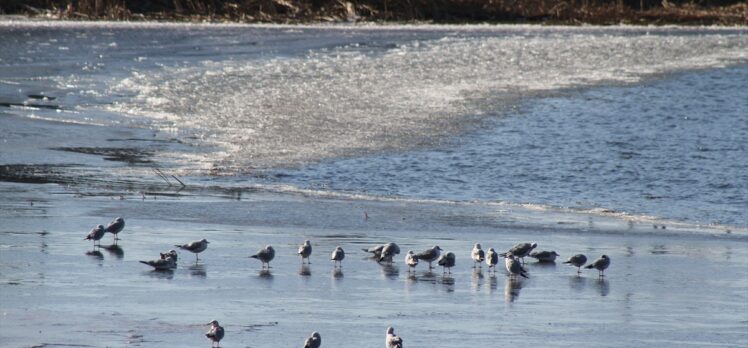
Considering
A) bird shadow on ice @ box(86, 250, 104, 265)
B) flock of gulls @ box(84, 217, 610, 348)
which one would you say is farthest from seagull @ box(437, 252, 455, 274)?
bird shadow on ice @ box(86, 250, 104, 265)

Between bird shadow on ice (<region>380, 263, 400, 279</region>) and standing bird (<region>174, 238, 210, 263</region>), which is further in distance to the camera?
standing bird (<region>174, 238, 210, 263</region>)

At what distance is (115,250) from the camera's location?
10.9 m

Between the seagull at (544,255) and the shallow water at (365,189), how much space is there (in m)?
0.08

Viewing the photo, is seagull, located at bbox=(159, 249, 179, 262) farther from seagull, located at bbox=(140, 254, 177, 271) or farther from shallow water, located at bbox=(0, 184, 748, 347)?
shallow water, located at bbox=(0, 184, 748, 347)

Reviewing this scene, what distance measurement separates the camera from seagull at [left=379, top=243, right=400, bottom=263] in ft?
34.8

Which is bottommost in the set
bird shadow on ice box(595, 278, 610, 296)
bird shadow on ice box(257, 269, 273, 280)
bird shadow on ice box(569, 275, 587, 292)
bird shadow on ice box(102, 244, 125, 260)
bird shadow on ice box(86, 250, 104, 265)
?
bird shadow on ice box(569, 275, 587, 292)

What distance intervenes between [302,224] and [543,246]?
2170mm

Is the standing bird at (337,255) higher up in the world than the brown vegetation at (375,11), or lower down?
lower down

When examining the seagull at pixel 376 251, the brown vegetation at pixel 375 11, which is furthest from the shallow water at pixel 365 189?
the brown vegetation at pixel 375 11

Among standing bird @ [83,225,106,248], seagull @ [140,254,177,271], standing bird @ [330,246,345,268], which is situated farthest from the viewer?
standing bird @ [83,225,106,248]

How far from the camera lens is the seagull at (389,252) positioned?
34.8 ft

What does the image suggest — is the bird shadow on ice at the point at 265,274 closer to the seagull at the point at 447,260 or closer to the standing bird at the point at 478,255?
the seagull at the point at 447,260

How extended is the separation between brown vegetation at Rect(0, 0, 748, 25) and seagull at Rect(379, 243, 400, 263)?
25.4m

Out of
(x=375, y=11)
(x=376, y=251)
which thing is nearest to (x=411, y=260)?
(x=376, y=251)
